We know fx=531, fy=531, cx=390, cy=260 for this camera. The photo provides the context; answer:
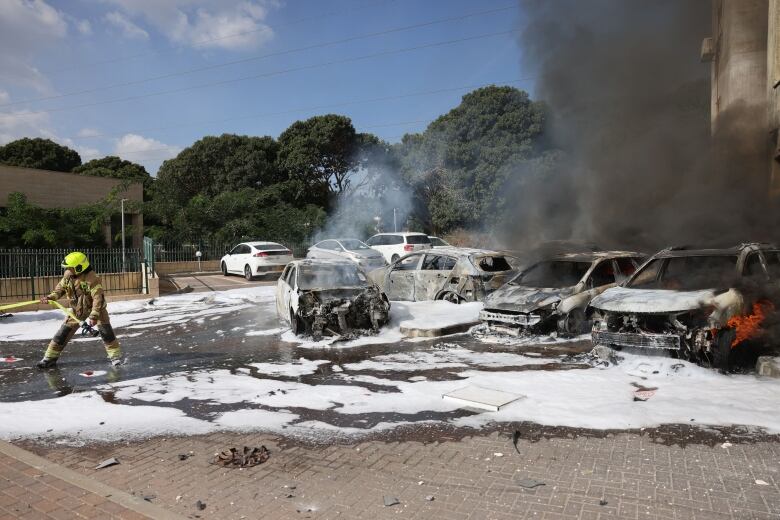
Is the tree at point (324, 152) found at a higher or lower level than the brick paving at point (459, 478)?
higher

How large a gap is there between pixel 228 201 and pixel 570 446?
2493cm

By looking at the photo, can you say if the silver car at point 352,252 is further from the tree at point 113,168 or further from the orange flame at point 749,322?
the tree at point 113,168

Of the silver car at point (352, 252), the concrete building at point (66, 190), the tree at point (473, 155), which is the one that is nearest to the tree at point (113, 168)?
the concrete building at point (66, 190)

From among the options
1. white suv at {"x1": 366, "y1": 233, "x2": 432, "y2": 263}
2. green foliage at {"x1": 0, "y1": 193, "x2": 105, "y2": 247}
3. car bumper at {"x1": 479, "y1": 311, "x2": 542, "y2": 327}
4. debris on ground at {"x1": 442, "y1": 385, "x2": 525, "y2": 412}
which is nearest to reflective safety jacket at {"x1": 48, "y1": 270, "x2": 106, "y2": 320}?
debris on ground at {"x1": 442, "y1": 385, "x2": 525, "y2": 412}

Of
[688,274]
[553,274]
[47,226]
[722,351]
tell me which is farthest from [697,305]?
[47,226]

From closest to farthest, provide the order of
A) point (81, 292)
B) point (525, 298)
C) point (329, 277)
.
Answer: point (81, 292) → point (525, 298) → point (329, 277)

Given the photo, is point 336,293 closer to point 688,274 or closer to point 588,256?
point 588,256

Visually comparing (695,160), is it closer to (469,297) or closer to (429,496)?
(469,297)

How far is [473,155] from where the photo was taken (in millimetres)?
31094

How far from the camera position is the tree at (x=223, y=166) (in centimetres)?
3709

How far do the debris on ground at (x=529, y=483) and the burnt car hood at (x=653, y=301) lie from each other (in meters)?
3.74

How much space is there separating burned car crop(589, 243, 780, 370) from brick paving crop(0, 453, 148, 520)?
584 centimetres

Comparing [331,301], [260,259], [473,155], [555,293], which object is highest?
[473,155]

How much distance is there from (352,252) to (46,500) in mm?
14609
